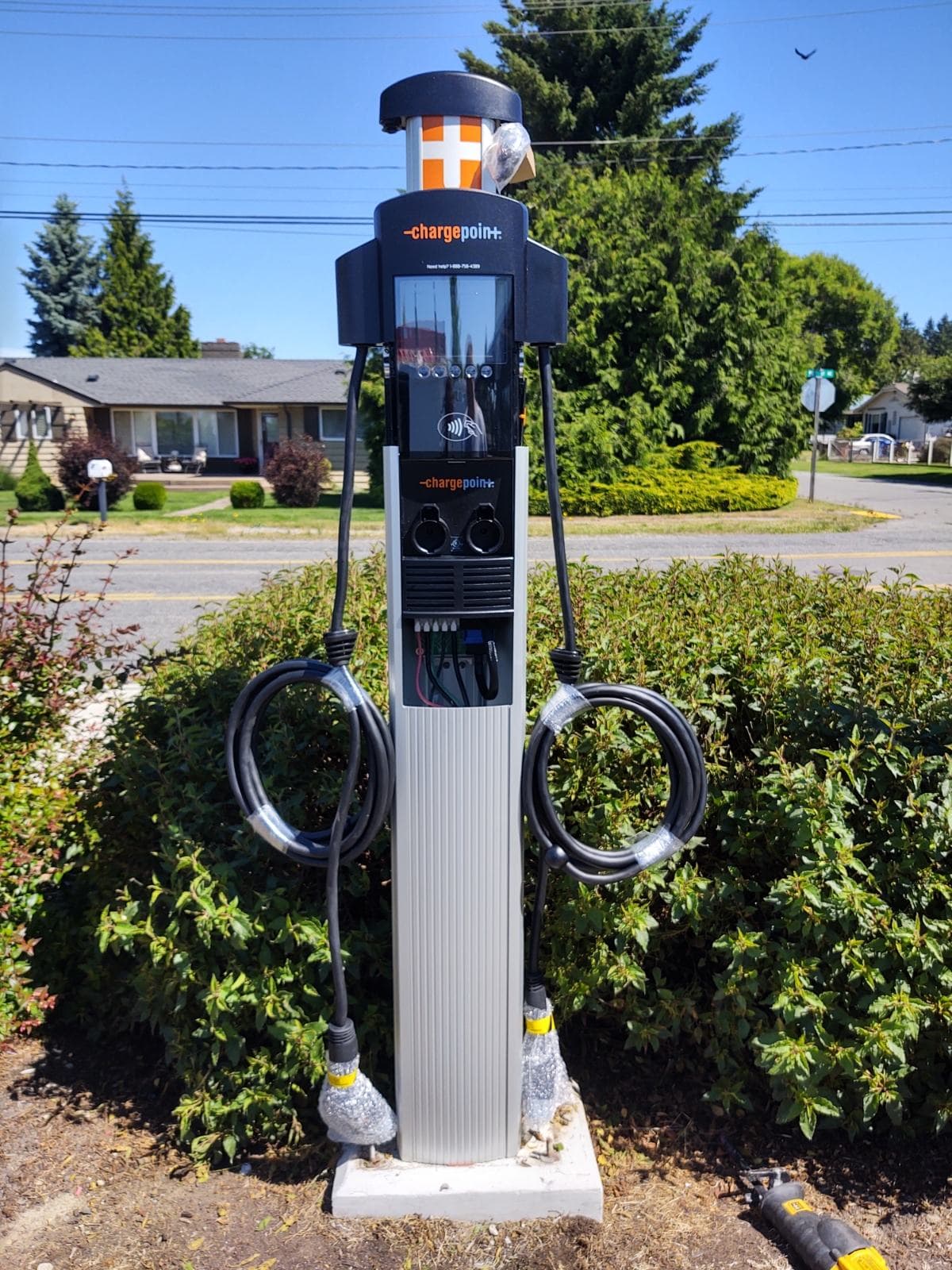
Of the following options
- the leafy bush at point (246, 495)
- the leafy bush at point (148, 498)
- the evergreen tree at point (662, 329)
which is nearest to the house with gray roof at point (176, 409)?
the leafy bush at point (246, 495)

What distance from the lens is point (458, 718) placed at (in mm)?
2465

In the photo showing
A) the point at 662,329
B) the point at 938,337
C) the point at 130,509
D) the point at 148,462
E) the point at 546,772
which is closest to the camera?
the point at 546,772

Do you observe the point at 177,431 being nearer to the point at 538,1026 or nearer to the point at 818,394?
the point at 818,394

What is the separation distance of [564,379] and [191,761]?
1884cm

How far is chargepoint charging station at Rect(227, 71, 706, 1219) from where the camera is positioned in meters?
2.36

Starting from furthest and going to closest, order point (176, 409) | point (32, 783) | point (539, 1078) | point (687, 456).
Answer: point (176, 409), point (687, 456), point (32, 783), point (539, 1078)

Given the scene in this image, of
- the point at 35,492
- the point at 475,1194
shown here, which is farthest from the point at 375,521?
the point at 475,1194

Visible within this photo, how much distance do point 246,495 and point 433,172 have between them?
1995 centimetres

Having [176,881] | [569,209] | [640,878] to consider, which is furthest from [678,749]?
[569,209]

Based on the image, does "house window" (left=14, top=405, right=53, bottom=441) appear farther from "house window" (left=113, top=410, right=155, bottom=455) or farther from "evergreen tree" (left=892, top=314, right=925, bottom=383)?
"evergreen tree" (left=892, top=314, right=925, bottom=383)

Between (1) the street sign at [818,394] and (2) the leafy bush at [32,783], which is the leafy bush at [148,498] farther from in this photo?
(2) the leafy bush at [32,783]

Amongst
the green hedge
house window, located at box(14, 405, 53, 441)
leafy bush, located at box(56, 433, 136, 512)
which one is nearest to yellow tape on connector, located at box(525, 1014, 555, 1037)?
the green hedge

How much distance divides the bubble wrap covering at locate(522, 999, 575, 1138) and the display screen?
1641 millimetres

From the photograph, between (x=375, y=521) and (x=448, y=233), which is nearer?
(x=448, y=233)
